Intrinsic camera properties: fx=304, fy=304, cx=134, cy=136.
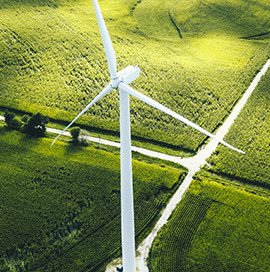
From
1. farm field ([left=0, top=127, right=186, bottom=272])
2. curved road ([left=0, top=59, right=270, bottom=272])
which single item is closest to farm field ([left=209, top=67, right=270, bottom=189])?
curved road ([left=0, top=59, right=270, bottom=272])

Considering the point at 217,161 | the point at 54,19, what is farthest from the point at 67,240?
the point at 54,19

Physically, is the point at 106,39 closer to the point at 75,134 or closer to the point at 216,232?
the point at 216,232

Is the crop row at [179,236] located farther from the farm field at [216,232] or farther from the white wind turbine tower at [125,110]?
the white wind turbine tower at [125,110]

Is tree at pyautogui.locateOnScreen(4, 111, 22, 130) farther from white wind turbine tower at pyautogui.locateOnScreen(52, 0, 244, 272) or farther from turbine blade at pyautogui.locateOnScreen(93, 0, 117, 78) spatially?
turbine blade at pyautogui.locateOnScreen(93, 0, 117, 78)

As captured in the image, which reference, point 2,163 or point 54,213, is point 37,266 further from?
point 2,163

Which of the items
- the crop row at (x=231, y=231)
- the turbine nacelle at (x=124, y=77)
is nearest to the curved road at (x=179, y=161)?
the crop row at (x=231, y=231)
